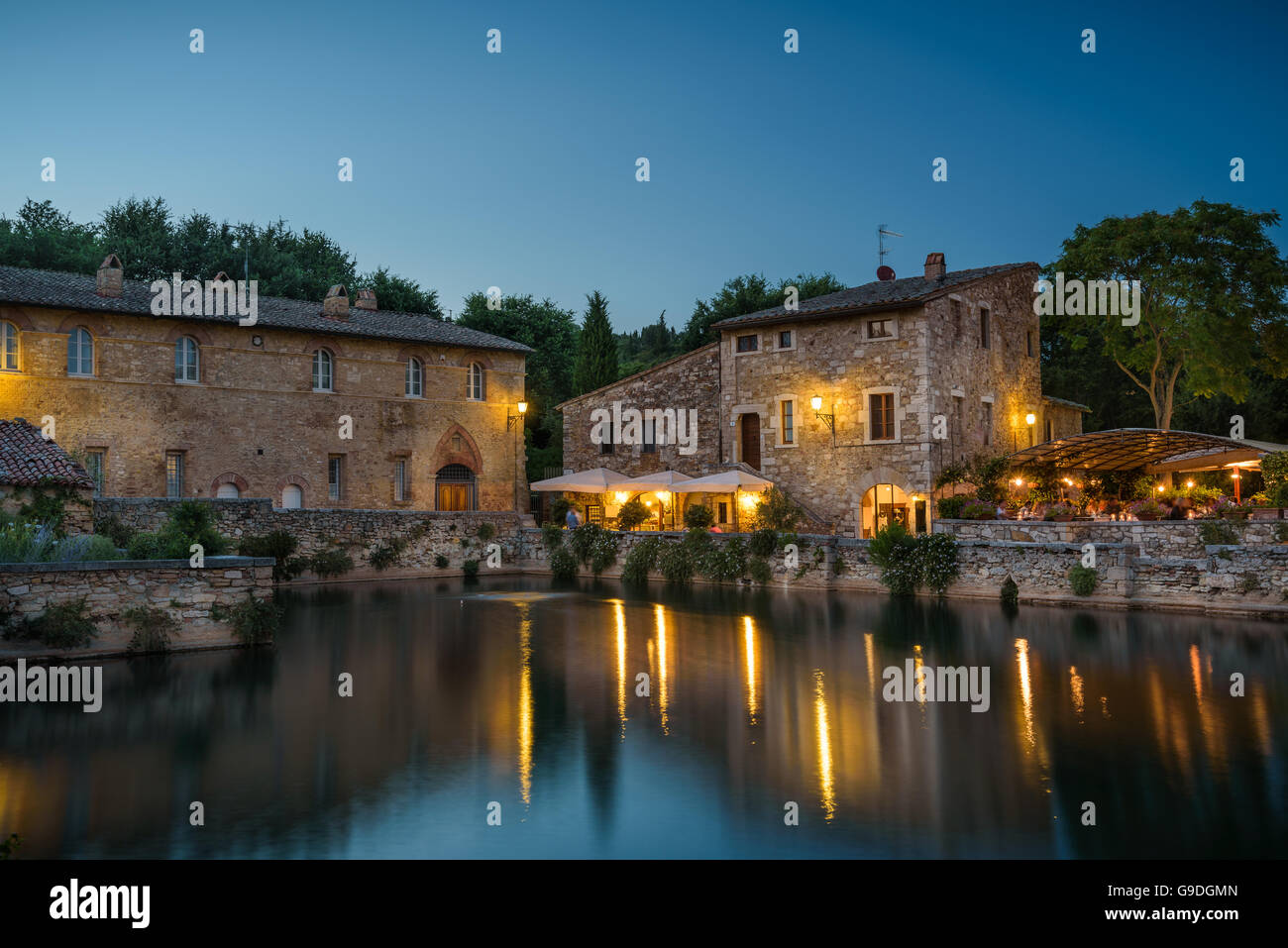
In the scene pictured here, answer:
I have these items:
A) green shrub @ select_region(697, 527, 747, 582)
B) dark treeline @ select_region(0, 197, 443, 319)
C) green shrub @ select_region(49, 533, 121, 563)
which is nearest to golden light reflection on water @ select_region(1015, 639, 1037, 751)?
green shrub @ select_region(697, 527, 747, 582)

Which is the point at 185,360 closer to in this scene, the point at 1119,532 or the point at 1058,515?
the point at 1058,515

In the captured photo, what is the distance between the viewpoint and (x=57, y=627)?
11.5 meters

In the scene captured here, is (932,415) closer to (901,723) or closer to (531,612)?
(531,612)

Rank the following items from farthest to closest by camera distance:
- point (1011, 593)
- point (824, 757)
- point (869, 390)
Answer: point (869, 390) < point (1011, 593) < point (824, 757)

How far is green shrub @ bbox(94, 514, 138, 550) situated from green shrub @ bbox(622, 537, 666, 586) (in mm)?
11451

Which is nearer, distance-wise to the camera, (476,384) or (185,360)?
(185,360)

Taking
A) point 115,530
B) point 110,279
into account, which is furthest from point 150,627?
point 110,279

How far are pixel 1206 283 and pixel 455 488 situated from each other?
2280 centimetres

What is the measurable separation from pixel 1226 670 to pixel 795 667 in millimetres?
5030

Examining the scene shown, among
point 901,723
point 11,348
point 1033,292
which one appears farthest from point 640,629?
point 1033,292

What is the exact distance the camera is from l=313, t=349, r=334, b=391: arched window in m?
28.6

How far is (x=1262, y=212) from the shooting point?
983 inches

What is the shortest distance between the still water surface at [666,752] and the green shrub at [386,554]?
11.0 m

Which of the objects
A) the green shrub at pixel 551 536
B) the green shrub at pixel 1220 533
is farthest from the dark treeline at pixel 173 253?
the green shrub at pixel 1220 533
